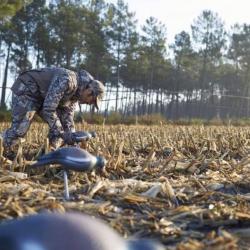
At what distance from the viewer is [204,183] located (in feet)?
15.5

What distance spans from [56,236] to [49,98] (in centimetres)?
502

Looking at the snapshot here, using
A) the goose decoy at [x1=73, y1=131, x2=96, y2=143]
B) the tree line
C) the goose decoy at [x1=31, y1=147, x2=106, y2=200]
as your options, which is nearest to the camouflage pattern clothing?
the goose decoy at [x1=73, y1=131, x2=96, y2=143]

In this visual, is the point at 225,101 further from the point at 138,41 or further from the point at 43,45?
the point at 43,45

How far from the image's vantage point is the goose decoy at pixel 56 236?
1512 millimetres

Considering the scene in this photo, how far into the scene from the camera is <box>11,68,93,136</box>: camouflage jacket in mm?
6438

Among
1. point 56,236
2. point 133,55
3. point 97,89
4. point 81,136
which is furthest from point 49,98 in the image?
point 133,55

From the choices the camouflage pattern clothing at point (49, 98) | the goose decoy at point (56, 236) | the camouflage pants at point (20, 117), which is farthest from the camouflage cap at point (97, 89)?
the goose decoy at point (56, 236)

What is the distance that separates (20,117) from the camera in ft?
23.0

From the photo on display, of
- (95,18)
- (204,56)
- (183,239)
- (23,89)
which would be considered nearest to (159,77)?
(204,56)

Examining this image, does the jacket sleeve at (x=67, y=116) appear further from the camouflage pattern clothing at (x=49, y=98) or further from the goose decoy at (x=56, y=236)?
the goose decoy at (x=56, y=236)

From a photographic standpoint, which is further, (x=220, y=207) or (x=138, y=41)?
(x=138, y=41)

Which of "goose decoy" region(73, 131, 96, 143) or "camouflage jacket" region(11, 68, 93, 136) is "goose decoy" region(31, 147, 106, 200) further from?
"camouflage jacket" region(11, 68, 93, 136)

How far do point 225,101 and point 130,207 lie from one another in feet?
195

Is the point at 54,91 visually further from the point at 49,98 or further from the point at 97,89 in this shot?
the point at 97,89
